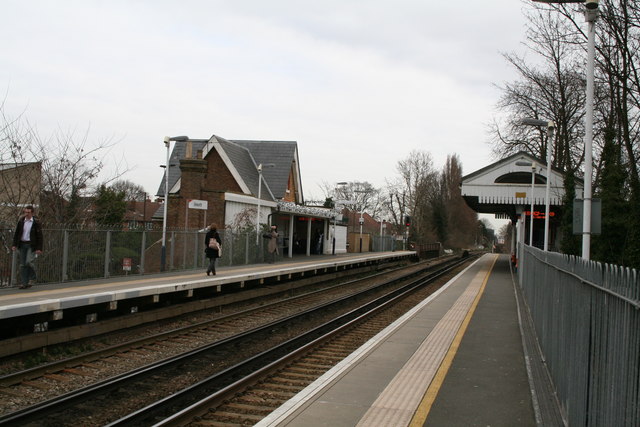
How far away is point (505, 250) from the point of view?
98375 mm

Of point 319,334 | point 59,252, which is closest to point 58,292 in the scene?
point 59,252

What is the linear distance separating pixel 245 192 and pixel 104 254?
18603 mm

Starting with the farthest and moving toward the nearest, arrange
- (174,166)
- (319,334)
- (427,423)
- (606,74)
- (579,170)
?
1. (174,166)
2. (579,170)
3. (606,74)
4. (319,334)
5. (427,423)

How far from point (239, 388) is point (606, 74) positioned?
20.1 m

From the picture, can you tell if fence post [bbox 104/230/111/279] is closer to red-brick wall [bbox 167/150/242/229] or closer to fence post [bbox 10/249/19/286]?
fence post [bbox 10/249/19/286]

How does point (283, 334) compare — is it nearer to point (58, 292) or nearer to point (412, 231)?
point (58, 292)

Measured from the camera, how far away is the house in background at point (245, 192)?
28.7 meters

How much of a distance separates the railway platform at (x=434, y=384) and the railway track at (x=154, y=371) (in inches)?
70.2

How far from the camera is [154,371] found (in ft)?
27.0

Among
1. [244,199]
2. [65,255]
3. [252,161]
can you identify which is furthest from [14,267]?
[252,161]

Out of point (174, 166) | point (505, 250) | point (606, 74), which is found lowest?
point (505, 250)

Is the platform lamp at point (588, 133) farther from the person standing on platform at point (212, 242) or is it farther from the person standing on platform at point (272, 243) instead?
the person standing on platform at point (272, 243)

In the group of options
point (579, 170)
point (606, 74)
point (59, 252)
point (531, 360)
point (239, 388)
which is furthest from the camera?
point (579, 170)

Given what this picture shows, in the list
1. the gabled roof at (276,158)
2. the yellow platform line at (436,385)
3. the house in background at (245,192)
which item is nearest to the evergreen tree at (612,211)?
the yellow platform line at (436,385)
